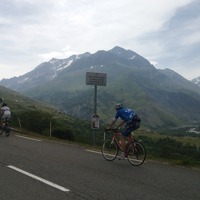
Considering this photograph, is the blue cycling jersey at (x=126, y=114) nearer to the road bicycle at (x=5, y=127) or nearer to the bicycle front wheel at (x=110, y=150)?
the bicycle front wheel at (x=110, y=150)

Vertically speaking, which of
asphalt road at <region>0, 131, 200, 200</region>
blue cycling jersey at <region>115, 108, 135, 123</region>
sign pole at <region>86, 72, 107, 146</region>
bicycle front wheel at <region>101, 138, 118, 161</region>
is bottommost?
asphalt road at <region>0, 131, 200, 200</region>

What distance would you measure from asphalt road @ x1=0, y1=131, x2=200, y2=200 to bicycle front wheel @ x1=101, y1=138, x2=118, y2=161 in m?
0.31

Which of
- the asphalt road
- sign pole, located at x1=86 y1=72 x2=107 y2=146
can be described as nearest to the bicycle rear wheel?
the asphalt road

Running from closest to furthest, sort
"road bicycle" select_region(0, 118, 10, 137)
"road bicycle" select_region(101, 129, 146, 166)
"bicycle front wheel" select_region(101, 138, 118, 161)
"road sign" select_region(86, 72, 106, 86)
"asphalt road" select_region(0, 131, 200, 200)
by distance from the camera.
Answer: "asphalt road" select_region(0, 131, 200, 200) < "road bicycle" select_region(101, 129, 146, 166) < "bicycle front wheel" select_region(101, 138, 118, 161) < "road sign" select_region(86, 72, 106, 86) < "road bicycle" select_region(0, 118, 10, 137)

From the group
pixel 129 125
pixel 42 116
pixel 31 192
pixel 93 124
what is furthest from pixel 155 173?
pixel 42 116

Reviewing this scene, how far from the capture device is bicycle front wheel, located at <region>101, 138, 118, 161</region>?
13.4 m

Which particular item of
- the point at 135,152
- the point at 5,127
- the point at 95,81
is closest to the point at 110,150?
the point at 135,152

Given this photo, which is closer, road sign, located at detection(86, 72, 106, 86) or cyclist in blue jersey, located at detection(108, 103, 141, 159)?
cyclist in blue jersey, located at detection(108, 103, 141, 159)

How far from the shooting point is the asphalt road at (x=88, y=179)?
7.91 m

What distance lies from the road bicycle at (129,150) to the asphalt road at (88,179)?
280 millimetres

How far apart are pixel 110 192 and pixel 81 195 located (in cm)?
70

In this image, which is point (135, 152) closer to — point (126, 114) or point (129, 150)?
point (129, 150)

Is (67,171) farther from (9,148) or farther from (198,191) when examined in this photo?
(9,148)

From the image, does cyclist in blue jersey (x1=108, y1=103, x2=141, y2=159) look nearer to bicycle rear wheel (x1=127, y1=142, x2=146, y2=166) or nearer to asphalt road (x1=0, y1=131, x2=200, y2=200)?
bicycle rear wheel (x1=127, y1=142, x2=146, y2=166)
